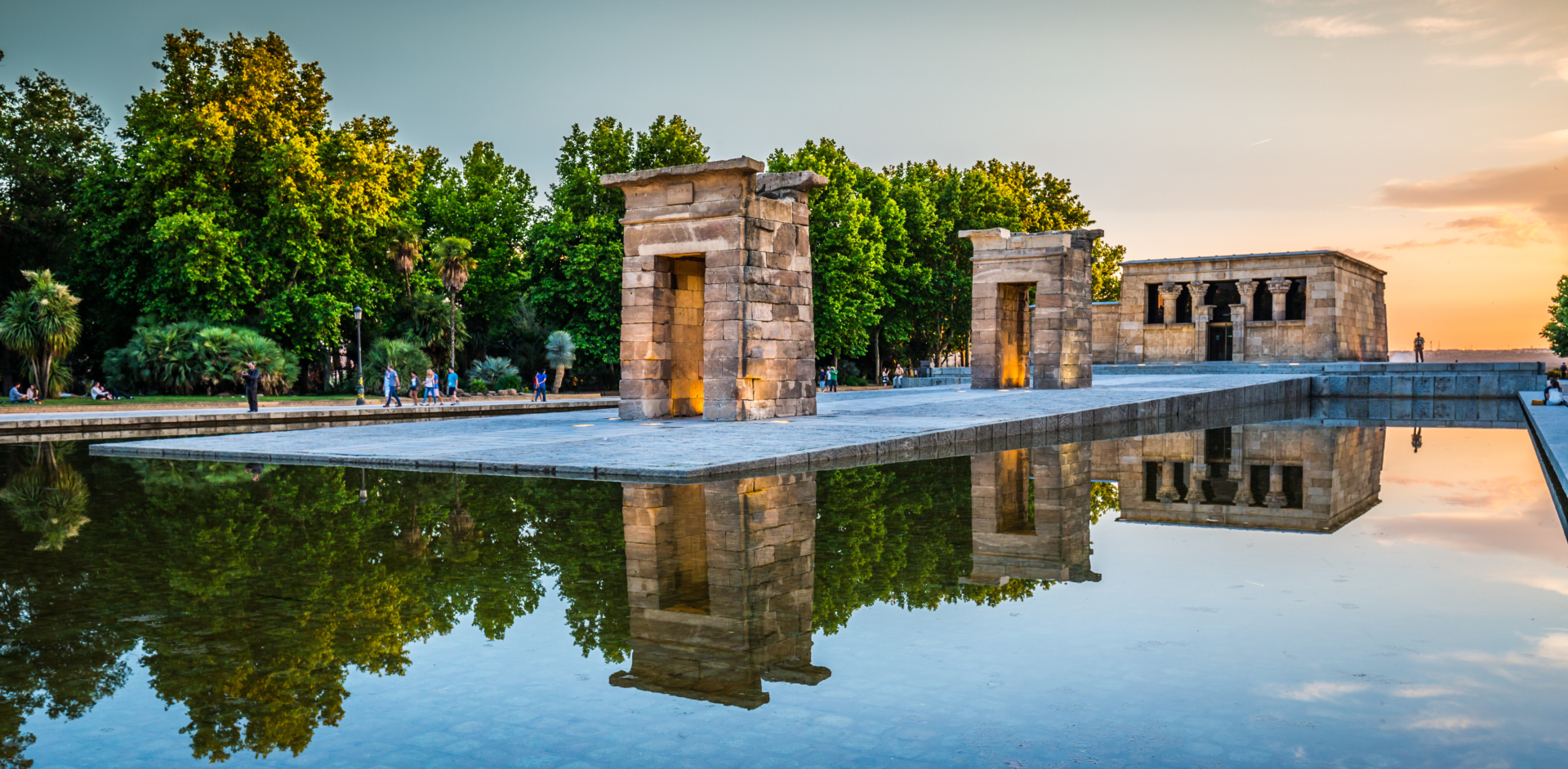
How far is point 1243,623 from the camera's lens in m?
4.80

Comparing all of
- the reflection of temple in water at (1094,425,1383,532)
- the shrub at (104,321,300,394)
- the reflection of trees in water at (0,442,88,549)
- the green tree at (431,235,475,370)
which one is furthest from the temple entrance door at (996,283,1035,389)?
the reflection of trees in water at (0,442,88,549)

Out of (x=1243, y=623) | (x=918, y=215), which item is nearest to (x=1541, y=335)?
(x=918, y=215)

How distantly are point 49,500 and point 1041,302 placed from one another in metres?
23.7

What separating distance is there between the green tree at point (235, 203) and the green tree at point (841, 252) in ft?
52.2

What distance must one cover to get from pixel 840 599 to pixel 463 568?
2.25 m

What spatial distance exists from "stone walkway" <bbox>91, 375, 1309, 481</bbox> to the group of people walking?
1014cm

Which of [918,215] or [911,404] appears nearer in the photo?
[911,404]

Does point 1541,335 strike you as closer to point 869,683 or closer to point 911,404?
point 911,404

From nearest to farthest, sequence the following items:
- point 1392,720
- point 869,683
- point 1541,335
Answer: point 1392,720 → point 869,683 → point 1541,335

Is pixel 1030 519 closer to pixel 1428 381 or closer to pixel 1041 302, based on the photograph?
pixel 1041 302

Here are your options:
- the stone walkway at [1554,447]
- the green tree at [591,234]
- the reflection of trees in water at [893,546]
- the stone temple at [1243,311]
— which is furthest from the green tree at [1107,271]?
the reflection of trees in water at [893,546]

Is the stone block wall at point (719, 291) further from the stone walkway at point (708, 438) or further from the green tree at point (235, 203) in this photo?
the green tree at point (235, 203)

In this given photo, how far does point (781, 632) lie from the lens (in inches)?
182

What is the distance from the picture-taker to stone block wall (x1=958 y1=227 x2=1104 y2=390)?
93.8ft
